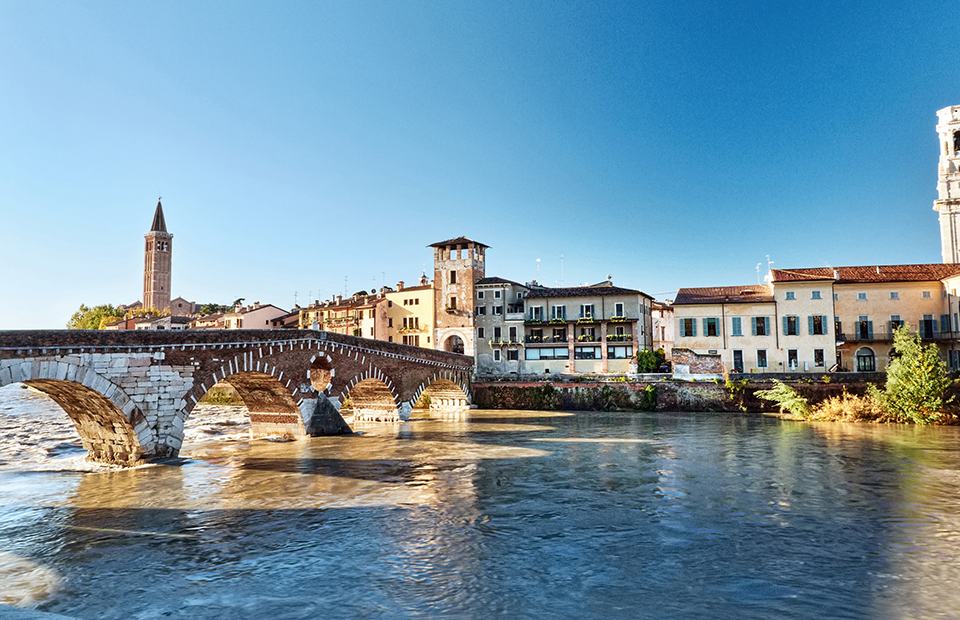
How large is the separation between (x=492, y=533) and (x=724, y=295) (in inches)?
1663

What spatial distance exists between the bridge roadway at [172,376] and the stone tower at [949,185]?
6188 centimetres

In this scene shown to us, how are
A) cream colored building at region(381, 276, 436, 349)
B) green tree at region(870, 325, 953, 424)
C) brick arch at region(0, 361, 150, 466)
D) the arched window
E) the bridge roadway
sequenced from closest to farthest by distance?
brick arch at region(0, 361, 150, 466) → the bridge roadway → green tree at region(870, 325, 953, 424) → the arched window → cream colored building at region(381, 276, 436, 349)

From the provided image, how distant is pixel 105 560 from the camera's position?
38.4 feet

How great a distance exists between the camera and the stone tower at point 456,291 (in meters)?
58.7

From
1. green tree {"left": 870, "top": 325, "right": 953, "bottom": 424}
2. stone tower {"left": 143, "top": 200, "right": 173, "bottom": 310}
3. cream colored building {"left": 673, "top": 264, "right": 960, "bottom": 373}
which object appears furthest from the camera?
stone tower {"left": 143, "top": 200, "right": 173, "bottom": 310}

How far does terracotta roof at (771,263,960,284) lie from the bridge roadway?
109ft

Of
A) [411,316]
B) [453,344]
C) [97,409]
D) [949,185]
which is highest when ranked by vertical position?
[949,185]

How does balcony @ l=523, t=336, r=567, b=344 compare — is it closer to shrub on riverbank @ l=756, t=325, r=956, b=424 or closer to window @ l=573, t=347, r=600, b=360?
window @ l=573, t=347, r=600, b=360

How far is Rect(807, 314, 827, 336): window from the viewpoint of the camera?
4672cm

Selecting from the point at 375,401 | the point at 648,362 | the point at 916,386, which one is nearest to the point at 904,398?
the point at 916,386

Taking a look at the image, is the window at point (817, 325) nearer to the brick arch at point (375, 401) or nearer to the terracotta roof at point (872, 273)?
the terracotta roof at point (872, 273)

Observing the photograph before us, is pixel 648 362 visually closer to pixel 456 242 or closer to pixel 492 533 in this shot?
pixel 456 242

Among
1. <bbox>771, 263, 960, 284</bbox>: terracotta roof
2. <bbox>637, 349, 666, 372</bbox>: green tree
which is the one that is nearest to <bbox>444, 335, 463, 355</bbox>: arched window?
<bbox>637, 349, 666, 372</bbox>: green tree

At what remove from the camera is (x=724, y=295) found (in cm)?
A: 5012
